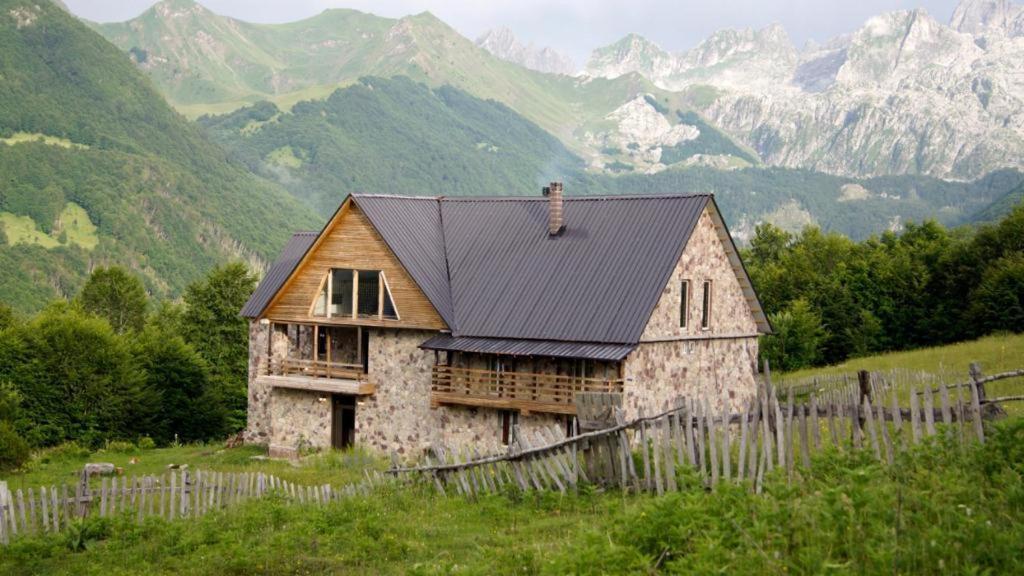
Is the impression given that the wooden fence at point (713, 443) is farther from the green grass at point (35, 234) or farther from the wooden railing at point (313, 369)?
the green grass at point (35, 234)

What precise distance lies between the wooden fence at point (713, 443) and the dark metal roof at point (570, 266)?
13.5m

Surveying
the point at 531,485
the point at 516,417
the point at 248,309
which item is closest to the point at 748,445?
the point at 531,485

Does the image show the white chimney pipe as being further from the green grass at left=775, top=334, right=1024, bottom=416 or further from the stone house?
the green grass at left=775, top=334, right=1024, bottom=416

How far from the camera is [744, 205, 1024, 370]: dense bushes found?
59375mm

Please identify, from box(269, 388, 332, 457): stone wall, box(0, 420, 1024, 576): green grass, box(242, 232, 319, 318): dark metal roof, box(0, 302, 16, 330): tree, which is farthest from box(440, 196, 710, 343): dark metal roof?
box(0, 302, 16, 330): tree

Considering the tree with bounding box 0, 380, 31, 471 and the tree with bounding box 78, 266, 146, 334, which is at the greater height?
the tree with bounding box 78, 266, 146, 334

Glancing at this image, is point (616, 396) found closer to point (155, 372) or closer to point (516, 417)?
point (516, 417)

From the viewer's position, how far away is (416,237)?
129 feet

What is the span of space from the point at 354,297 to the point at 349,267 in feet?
3.79

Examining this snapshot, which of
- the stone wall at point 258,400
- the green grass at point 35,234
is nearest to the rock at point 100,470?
the stone wall at point 258,400

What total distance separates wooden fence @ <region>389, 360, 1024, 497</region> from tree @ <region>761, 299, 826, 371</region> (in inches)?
1796

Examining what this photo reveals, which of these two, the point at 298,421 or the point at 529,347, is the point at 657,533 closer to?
the point at 529,347

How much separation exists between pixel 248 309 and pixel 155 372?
70.7 ft

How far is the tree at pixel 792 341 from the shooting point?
63.5 meters
